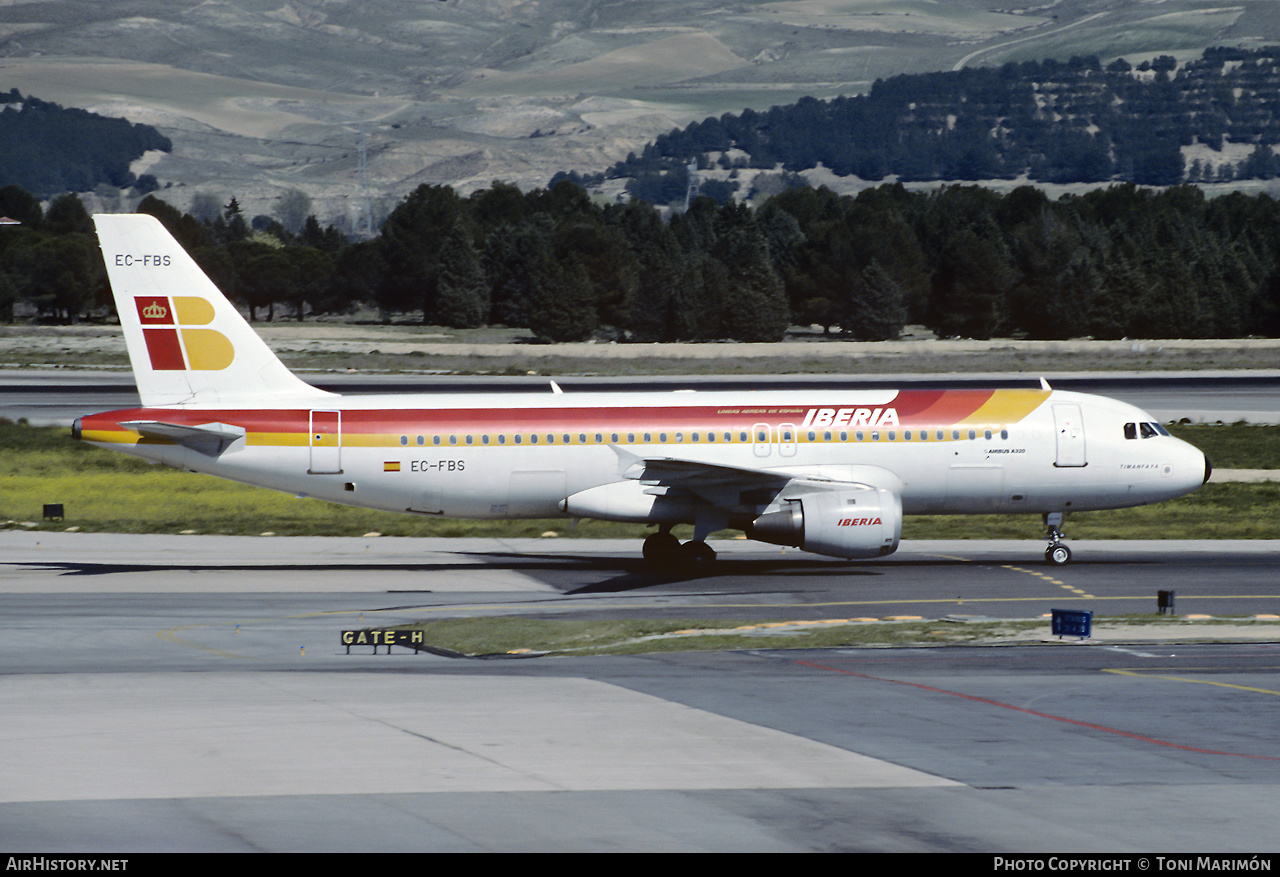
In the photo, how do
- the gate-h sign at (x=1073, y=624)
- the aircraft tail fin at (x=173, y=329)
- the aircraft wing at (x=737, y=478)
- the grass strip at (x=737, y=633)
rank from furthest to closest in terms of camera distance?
1. the aircraft tail fin at (x=173, y=329)
2. the aircraft wing at (x=737, y=478)
3. the grass strip at (x=737, y=633)
4. the gate-h sign at (x=1073, y=624)

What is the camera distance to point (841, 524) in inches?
1414

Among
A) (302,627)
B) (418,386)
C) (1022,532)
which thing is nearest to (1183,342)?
(418,386)

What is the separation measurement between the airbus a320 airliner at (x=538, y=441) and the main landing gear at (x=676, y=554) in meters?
0.10

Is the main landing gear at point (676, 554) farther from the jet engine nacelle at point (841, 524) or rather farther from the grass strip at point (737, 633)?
the grass strip at point (737, 633)

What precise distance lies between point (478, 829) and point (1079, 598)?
21.8 m

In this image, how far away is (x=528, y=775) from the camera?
17.9 meters


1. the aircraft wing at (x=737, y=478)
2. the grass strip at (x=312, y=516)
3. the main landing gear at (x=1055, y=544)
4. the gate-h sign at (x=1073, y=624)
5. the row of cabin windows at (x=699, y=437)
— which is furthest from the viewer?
the grass strip at (x=312, y=516)

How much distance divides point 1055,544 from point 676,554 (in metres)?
10.1

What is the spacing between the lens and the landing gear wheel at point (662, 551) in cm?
3919

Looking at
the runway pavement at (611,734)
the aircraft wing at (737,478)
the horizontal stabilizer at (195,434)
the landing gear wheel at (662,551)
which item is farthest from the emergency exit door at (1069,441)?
the horizontal stabilizer at (195,434)

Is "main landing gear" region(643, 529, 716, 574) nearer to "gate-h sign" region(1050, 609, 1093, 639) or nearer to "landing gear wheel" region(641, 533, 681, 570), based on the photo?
"landing gear wheel" region(641, 533, 681, 570)

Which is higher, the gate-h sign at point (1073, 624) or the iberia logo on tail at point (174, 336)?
the iberia logo on tail at point (174, 336)

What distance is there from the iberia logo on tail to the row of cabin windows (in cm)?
547

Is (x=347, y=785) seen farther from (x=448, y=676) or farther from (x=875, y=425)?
(x=875, y=425)
